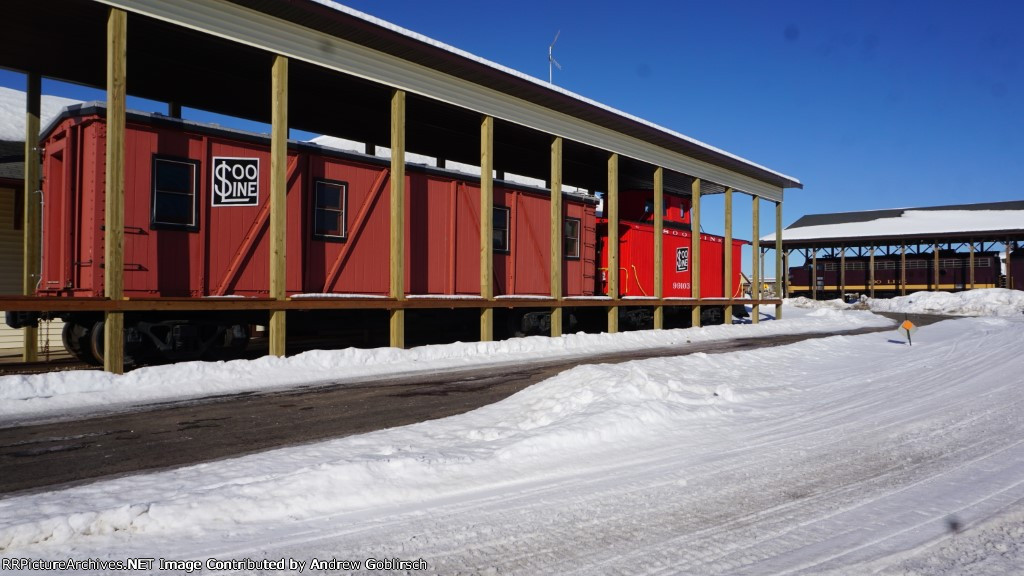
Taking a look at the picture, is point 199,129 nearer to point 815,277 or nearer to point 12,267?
point 12,267

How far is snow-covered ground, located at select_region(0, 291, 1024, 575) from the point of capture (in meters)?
3.53

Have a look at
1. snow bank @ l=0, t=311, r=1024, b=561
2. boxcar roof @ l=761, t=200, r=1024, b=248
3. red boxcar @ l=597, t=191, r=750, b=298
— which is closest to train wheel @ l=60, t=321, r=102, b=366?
snow bank @ l=0, t=311, r=1024, b=561

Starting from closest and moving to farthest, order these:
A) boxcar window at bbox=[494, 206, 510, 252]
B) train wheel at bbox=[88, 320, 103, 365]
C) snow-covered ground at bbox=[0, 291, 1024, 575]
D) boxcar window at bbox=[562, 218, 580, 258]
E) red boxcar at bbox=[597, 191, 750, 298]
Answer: snow-covered ground at bbox=[0, 291, 1024, 575], train wheel at bbox=[88, 320, 103, 365], boxcar window at bbox=[494, 206, 510, 252], boxcar window at bbox=[562, 218, 580, 258], red boxcar at bbox=[597, 191, 750, 298]

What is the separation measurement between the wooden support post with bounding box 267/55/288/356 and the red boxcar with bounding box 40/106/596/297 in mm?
784

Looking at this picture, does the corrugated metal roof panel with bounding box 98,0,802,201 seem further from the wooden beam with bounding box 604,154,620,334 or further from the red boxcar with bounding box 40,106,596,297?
the red boxcar with bounding box 40,106,596,297

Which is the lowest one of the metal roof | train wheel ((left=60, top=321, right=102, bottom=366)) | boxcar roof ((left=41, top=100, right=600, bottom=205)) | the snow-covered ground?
the snow-covered ground

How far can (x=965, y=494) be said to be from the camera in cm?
458

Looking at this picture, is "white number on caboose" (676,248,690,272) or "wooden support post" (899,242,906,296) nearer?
"white number on caboose" (676,248,690,272)

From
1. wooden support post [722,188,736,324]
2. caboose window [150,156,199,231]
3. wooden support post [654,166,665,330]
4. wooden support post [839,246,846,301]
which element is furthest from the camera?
wooden support post [839,246,846,301]

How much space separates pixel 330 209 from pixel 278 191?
5.97ft

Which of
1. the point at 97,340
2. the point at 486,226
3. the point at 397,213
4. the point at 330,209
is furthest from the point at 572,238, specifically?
the point at 97,340

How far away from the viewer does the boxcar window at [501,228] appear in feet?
55.7

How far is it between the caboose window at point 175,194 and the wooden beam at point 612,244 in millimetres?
11563

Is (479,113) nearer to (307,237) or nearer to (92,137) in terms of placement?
(307,237)
